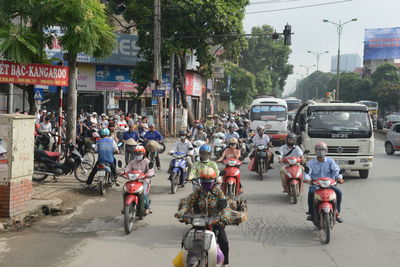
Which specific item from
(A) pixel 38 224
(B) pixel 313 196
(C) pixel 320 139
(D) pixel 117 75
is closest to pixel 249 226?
(B) pixel 313 196

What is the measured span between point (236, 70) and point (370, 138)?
192 ft

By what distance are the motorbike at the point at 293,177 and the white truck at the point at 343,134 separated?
10.2ft

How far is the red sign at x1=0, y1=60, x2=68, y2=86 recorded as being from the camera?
10.7 metres

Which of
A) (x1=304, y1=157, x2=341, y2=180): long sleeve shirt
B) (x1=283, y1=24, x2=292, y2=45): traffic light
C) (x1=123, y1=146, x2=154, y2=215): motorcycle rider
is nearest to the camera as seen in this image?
(x1=304, y1=157, x2=341, y2=180): long sleeve shirt

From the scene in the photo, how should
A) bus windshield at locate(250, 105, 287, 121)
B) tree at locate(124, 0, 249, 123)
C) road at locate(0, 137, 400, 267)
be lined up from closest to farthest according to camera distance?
road at locate(0, 137, 400, 267), tree at locate(124, 0, 249, 123), bus windshield at locate(250, 105, 287, 121)

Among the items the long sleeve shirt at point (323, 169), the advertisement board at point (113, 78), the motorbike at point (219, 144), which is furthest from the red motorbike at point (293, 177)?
the advertisement board at point (113, 78)

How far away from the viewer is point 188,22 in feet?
85.5

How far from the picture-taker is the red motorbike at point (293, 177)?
10.7 m

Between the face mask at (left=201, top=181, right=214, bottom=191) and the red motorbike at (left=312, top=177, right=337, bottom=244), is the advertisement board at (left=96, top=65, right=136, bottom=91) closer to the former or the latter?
the red motorbike at (left=312, top=177, right=337, bottom=244)

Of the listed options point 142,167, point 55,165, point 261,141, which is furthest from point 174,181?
point 261,141

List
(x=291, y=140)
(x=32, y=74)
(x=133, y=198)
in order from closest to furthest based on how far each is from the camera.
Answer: (x=133, y=198)
(x=32, y=74)
(x=291, y=140)

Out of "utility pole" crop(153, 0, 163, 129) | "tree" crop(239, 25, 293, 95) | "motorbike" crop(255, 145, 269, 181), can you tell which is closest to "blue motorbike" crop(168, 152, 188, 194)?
"motorbike" crop(255, 145, 269, 181)

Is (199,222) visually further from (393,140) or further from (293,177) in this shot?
(393,140)

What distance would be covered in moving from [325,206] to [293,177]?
10.8ft
